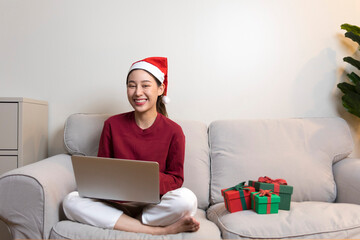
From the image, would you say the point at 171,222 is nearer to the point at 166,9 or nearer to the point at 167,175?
the point at 167,175

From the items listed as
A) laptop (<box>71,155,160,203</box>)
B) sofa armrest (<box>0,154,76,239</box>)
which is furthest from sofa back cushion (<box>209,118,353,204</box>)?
sofa armrest (<box>0,154,76,239</box>)

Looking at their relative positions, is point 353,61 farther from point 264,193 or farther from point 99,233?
point 99,233

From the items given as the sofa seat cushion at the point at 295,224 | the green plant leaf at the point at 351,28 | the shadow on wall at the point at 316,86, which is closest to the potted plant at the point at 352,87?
the green plant leaf at the point at 351,28

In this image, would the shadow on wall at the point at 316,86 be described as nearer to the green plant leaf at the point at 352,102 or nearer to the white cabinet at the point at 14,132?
the green plant leaf at the point at 352,102

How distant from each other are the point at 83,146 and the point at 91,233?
0.68 m

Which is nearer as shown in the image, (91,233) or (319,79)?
(91,233)

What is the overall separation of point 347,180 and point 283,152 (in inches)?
13.1

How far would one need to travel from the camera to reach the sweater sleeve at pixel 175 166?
1.44m

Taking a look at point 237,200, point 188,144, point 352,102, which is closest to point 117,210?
point 237,200

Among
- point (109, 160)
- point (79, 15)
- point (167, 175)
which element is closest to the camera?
point (109, 160)

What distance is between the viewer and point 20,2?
6.85ft

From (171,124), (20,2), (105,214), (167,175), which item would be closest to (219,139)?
(171,124)

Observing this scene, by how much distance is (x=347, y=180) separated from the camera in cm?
166

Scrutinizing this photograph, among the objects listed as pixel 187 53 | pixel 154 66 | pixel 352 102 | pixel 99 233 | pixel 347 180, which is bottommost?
pixel 99 233
